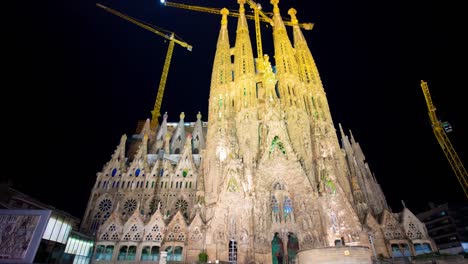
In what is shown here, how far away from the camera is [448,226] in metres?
55.4

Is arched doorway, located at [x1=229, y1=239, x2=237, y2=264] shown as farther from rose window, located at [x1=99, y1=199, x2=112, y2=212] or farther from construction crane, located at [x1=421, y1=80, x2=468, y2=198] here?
construction crane, located at [x1=421, y1=80, x2=468, y2=198]

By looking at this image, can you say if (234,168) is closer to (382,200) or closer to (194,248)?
(194,248)

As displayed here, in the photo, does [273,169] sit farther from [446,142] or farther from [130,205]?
[446,142]

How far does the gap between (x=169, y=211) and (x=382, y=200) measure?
112 ft

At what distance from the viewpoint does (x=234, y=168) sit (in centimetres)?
3425

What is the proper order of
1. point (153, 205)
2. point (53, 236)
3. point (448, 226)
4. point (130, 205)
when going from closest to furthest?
point (53, 236)
point (153, 205)
point (130, 205)
point (448, 226)

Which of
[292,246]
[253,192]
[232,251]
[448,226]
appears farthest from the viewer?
[448,226]

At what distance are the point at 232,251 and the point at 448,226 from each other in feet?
180

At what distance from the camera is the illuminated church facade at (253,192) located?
98.9 feet

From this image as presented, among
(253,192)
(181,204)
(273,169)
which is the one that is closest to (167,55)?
(181,204)

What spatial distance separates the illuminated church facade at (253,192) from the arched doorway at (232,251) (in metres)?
0.11

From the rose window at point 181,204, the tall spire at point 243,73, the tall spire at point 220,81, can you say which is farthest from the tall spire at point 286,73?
the rose window at point 181,204

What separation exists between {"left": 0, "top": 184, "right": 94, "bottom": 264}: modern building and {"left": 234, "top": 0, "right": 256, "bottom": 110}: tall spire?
28.3 meters

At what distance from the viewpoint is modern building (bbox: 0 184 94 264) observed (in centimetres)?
2327
